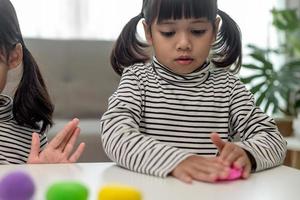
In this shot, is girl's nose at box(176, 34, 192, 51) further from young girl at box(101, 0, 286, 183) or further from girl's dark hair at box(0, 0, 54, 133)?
girl's dark hair at box(0, 0, 54, 133)

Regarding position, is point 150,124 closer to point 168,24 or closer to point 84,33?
point 168,24

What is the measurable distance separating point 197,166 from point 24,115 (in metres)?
0.56

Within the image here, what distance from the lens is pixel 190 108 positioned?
1.03 meters

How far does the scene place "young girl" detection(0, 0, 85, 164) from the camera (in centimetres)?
108

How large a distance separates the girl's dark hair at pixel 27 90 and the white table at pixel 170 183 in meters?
0.38

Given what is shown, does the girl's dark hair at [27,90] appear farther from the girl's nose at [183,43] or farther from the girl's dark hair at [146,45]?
the girl's nose at [183,43]

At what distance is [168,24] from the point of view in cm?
99

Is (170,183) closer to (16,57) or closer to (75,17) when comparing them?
(16,57)

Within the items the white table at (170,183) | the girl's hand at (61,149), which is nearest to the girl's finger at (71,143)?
the girl's hand at (61,149)

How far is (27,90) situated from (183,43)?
42 centimetres

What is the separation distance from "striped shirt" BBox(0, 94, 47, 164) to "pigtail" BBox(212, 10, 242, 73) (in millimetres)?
448

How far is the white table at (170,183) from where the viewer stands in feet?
2.10

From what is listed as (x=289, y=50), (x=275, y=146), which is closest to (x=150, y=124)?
(x=275, y=146)

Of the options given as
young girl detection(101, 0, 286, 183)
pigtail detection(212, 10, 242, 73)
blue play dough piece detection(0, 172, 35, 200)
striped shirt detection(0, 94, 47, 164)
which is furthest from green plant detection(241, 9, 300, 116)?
blue play dough piece detection(0, 172, 35, 200)
